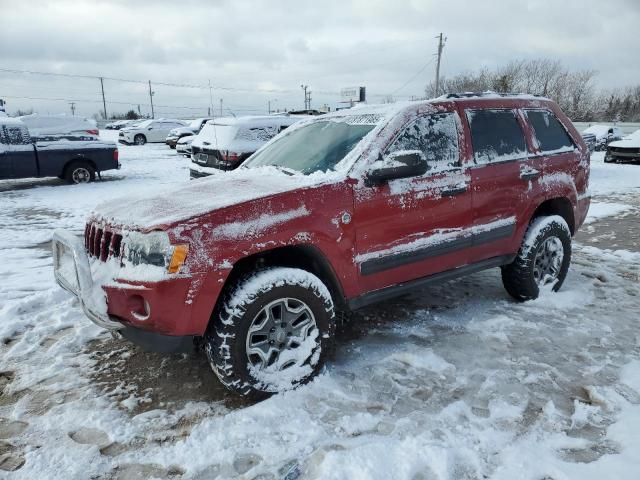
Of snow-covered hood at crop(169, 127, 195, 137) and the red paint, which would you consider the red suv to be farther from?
snow-covered hood at crop(169, 127, 195, 137)

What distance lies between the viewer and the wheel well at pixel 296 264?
9.71 feet

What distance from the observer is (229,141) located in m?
9.82

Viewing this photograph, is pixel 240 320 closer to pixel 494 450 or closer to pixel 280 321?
pixel 280 321

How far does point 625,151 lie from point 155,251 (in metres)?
20.1

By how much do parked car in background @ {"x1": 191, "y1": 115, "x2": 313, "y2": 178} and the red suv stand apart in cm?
538

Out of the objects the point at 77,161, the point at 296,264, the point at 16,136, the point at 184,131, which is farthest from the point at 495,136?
the point at 184,131

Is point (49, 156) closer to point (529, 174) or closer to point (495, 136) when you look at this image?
point (495, 136)

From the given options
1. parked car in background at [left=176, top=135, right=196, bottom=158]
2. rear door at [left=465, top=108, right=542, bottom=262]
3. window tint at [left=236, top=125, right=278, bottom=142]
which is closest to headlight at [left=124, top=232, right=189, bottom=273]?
rear door at [left=465, top=108, right=542, bottom=262]

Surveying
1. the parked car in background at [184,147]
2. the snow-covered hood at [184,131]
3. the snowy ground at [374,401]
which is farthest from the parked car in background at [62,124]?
the snowy ground at [374,401]

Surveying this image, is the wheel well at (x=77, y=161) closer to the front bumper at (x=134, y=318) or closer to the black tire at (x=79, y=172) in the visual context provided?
the black tire at (x=79, y=172)

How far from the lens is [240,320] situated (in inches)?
110

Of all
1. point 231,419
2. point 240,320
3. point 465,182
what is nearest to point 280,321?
point 240,320

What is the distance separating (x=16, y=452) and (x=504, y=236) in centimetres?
376

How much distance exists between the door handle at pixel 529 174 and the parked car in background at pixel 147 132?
93.5ft
